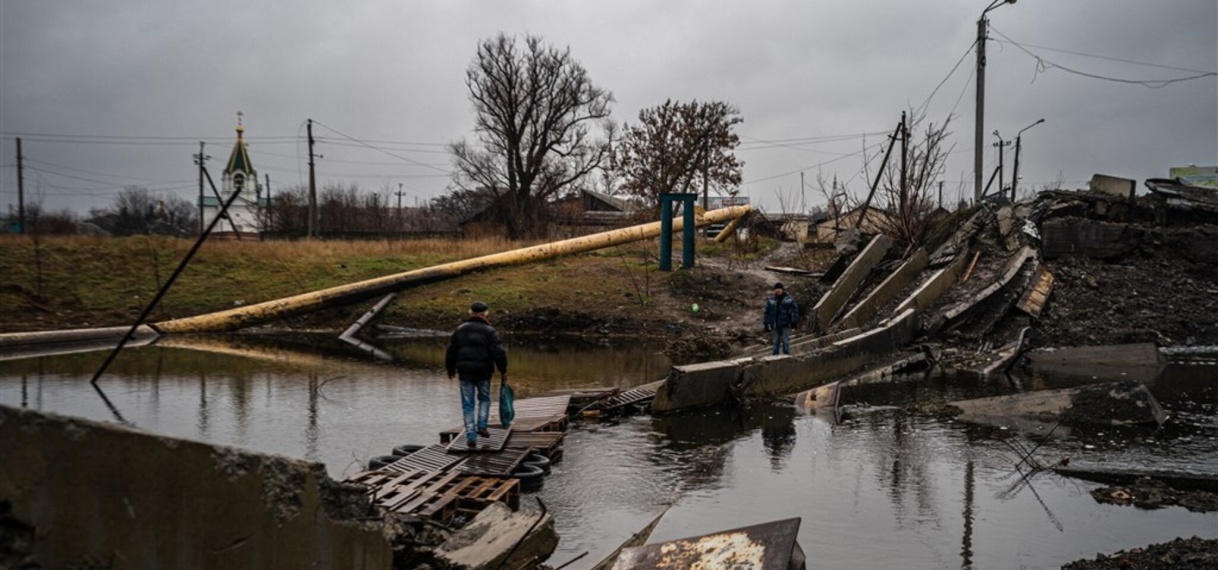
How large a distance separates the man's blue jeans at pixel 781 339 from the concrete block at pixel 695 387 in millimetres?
3001

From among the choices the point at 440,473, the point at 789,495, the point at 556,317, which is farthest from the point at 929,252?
the point at 440,473

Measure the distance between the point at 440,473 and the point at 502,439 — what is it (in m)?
1.51

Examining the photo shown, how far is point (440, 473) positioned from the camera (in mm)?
8109

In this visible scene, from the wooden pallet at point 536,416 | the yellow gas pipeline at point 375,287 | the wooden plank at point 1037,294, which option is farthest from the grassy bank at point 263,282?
the wooden pallet at point 536,416

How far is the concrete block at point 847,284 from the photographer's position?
67.7 feet

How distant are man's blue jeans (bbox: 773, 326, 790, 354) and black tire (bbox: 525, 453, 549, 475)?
24.7 feet

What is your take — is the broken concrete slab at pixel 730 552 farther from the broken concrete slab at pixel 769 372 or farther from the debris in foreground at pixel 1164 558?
the broken concrete slab at pixel 769 372

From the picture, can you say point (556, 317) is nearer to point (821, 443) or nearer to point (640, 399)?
point (640, 399)

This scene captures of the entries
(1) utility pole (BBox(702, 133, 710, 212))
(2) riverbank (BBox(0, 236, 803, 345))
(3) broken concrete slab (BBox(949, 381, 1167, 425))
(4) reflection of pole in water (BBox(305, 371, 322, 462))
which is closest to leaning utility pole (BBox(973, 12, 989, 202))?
(2) riverbank (BBox(0, 236, 803, 345))

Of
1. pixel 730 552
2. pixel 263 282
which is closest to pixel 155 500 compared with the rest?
pixel 730 552

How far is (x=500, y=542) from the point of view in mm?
5621

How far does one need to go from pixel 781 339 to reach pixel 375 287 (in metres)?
14.2

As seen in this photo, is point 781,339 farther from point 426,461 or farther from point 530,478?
point 426,461

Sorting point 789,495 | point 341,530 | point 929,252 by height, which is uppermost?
point 929,252
